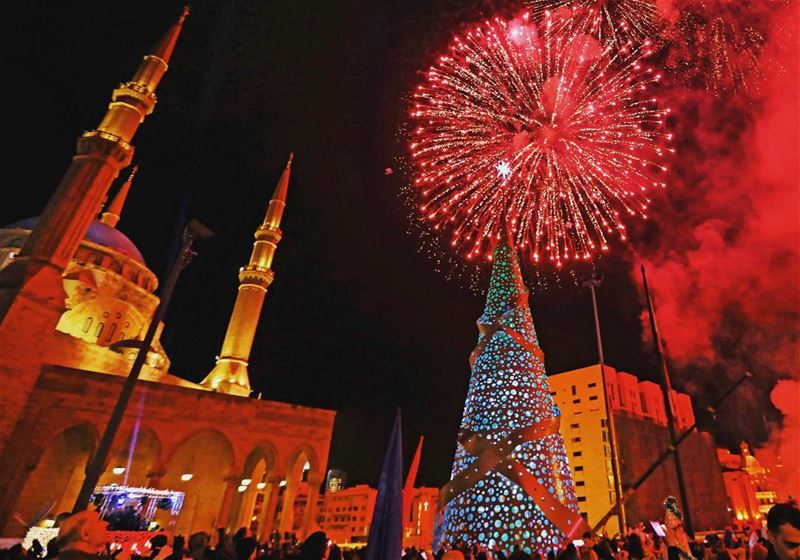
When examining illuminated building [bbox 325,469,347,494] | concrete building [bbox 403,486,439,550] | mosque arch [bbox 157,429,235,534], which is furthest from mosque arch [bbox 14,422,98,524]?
illuminated building [bbox 325,469,347,494]

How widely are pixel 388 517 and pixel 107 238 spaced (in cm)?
3786

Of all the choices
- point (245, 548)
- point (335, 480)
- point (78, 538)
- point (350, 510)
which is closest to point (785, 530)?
point (245, 548)

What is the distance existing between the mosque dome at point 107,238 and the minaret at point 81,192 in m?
10.8

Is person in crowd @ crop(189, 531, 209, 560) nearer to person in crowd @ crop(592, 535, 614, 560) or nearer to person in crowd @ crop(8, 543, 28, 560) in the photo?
person in crowd @ crop(8, 543, 28, 560)

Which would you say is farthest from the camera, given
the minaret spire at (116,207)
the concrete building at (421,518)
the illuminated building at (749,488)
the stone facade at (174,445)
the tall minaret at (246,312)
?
the illuminated building at (749,488)

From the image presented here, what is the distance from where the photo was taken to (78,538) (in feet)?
11.0

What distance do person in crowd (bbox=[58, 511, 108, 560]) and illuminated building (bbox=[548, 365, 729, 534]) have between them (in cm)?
5323

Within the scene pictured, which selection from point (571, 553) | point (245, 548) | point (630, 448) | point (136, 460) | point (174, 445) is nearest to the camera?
point (245, 548)

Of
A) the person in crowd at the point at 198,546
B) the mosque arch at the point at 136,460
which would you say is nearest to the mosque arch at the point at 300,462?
the mosque arch at the point at 136,460

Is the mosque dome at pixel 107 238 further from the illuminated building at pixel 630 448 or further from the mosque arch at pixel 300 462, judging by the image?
the illuminated building at pixel 630 448

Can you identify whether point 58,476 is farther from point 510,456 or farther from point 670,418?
point 670,418

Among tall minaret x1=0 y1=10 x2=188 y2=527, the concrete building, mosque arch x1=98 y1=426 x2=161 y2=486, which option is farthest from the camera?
the concrete building

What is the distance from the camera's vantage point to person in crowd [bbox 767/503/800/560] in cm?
261

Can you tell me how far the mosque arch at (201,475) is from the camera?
81.8 ft
